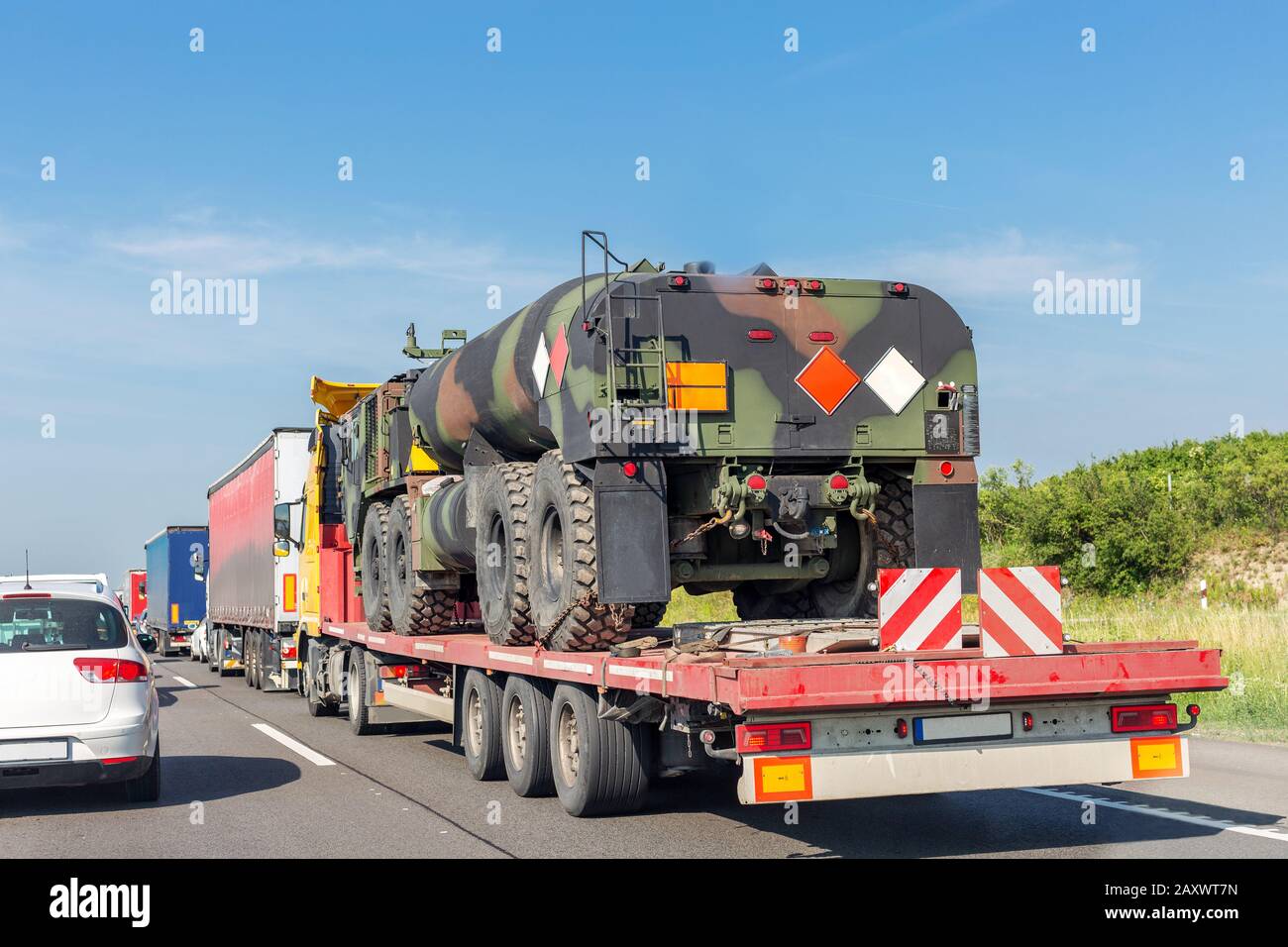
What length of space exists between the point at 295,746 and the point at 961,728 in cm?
924

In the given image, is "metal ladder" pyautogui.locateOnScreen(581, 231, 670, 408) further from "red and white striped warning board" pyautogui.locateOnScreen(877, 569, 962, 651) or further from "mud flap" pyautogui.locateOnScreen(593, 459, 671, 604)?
"red and white striped warning board" pyautogui.locateOnScreen(877, 569, 962, 651)

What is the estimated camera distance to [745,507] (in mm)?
9266

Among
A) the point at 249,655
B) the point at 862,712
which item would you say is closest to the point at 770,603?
the point at 862,712

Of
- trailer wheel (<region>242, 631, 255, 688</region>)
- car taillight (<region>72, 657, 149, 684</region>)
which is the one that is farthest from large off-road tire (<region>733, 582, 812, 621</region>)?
trailer wheel (<region>242, 631, 255, 688</region>)

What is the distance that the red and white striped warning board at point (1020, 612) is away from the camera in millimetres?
7453

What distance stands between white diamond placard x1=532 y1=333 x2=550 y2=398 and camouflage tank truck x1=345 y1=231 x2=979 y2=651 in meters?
0.02

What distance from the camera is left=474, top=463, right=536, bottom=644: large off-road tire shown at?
10.6 metres

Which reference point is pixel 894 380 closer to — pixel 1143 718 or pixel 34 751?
pixel 1143 718

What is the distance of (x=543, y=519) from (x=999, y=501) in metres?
36.5

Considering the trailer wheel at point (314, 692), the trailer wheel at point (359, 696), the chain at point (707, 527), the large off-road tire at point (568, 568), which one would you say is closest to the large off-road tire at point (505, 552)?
the large off-road tire at point (568, 568)

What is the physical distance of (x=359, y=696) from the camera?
1606 centimetres

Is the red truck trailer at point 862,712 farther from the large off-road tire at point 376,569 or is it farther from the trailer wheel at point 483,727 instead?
the large off-road tire at point 376,569

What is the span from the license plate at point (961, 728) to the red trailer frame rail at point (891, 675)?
0.16m
